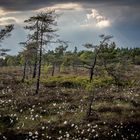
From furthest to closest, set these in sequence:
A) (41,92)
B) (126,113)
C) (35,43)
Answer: (35,43), (41,92), (126,113)

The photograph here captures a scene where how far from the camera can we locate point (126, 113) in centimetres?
3741

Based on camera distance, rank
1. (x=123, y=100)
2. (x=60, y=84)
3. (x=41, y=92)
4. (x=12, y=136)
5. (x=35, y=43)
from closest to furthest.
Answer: (x=12, y=136) → (x=123, y=100) → (x=41, y=92) → (x=35, y=43) → (x=60, y=84)

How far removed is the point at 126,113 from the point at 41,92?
545 inches

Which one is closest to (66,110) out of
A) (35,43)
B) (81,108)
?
(81,108)

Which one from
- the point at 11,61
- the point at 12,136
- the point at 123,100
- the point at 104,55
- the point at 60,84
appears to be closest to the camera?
the point at 12,136

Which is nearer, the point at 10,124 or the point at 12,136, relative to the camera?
the point at 12,136

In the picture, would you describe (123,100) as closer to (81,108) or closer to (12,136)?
(81,108)

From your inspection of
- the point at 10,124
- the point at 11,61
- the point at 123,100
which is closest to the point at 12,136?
the point at 10,124

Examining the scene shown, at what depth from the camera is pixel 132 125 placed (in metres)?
34.3

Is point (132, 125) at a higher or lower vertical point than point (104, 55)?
lower

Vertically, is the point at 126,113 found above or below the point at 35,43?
below

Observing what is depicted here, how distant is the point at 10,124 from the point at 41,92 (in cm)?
1360

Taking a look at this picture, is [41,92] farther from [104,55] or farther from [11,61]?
[11,61]

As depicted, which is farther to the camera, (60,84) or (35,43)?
(60,84)
